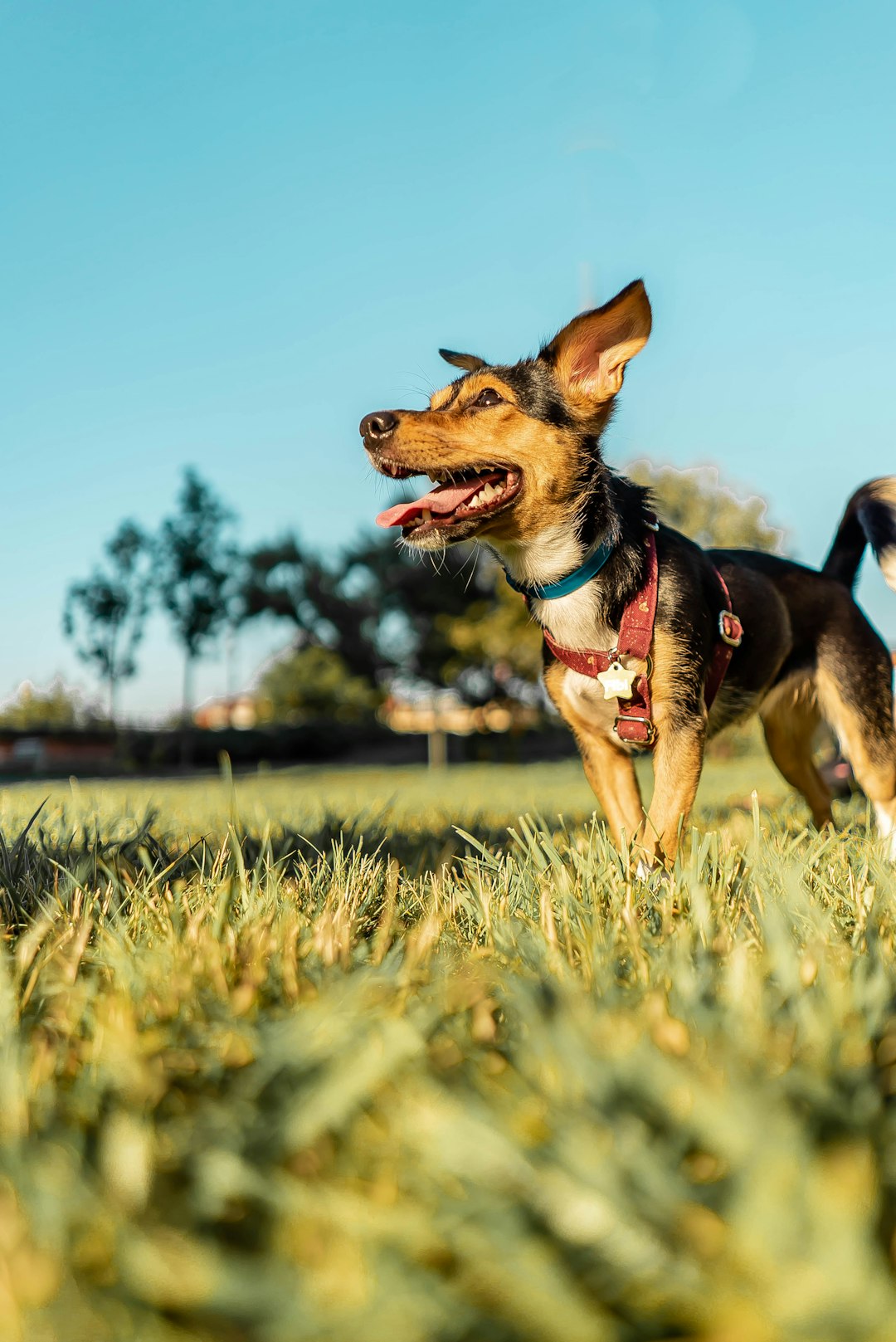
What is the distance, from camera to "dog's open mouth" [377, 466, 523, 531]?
12.1 feet

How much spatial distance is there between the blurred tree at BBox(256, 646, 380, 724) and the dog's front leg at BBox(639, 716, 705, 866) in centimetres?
3725

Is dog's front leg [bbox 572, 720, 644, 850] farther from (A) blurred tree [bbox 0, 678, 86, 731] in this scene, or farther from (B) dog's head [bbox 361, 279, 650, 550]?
(A) blurred tree [bbox 0, 678, 86, 731]

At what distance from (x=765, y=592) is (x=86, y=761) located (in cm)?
3122

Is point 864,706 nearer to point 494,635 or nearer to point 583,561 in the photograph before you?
point 583,561

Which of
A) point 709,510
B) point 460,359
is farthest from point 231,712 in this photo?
point 460,359

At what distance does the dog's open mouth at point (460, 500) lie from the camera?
3678 millimetres

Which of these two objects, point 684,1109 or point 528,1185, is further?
point 684,1109

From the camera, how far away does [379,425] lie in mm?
3637

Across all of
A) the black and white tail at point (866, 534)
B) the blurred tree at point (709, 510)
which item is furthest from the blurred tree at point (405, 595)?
the black and white tail at point (866, 534)

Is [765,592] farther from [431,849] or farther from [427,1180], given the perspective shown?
[427,1180]

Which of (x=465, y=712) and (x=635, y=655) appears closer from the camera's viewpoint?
(x=635, y=655)

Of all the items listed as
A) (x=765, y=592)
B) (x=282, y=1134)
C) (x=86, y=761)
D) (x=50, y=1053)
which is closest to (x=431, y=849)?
(x=765, y=592)

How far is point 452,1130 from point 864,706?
413 centimetres

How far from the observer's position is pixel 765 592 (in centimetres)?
440
